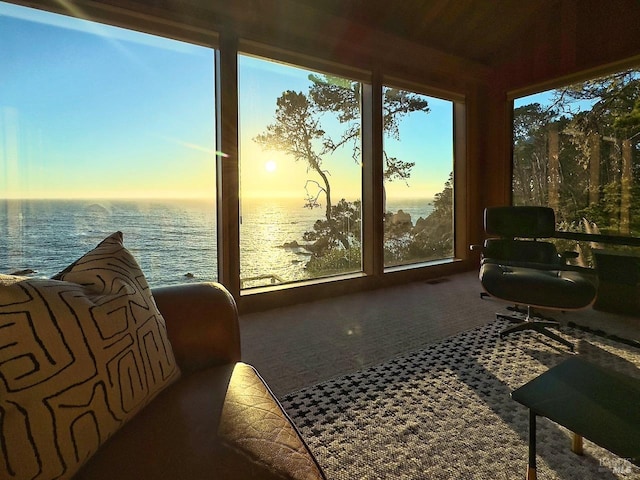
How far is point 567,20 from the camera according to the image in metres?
4.02

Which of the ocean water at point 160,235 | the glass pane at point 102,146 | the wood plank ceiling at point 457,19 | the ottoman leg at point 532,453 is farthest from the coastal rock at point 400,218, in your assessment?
the ottoman leg at point 532,453

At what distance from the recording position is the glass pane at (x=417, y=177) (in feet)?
14.0

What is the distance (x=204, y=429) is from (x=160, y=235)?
101 inches

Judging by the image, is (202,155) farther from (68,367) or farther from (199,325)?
(68,367)

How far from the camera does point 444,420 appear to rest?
156 centimetres

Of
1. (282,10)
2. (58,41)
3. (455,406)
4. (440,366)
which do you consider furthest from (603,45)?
(58,41)

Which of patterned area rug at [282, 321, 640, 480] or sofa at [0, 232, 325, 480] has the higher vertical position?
sofa at [0, 232, 325, 480]

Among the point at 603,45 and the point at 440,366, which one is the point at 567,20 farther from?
the point at 440,366

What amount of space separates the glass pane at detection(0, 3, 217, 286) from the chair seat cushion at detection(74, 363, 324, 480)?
2.20 m

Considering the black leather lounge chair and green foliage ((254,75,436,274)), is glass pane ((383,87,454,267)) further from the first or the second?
the black leather lounge chair

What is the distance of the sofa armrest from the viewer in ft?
3.63

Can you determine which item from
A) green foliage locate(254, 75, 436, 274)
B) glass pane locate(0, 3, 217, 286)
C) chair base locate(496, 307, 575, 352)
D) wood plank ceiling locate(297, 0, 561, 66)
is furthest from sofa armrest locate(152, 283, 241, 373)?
wood plank ceiling locate(297, 0, 561, 66)

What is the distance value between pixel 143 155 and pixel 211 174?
55 cm

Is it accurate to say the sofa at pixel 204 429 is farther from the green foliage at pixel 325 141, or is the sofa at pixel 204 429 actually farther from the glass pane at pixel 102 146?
the green foliage at pixel 325 141
